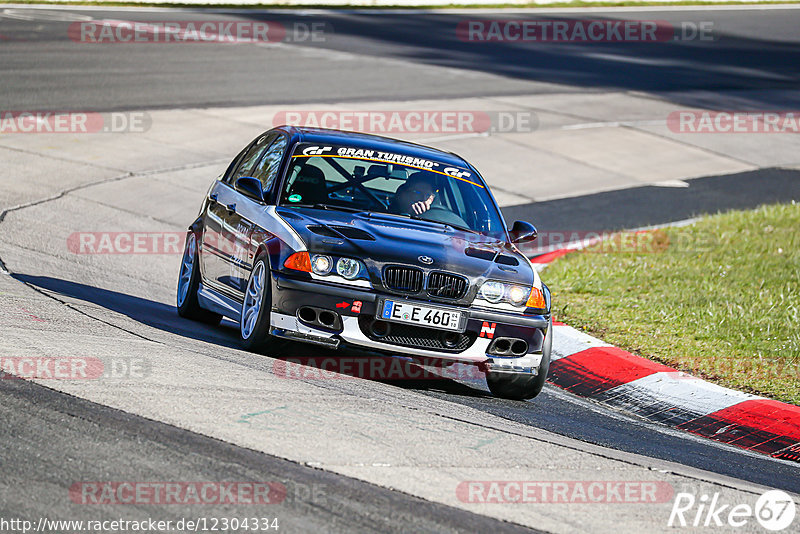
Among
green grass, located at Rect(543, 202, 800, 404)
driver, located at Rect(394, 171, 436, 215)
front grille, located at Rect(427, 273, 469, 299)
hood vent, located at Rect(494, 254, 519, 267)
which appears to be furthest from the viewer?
green grass, located at Rect(543, 202, 800, 404)

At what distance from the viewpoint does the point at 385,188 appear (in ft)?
27.5

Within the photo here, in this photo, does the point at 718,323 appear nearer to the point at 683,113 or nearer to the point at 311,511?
the point at 311,511

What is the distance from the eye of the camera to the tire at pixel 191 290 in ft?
29.8

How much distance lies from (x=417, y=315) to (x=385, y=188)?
1549 mm

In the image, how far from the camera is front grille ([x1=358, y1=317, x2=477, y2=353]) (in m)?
7.11

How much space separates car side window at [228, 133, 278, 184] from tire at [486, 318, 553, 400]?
9.08 feet

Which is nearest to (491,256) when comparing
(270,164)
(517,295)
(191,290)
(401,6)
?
(517,295)

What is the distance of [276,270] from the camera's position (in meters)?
7.28

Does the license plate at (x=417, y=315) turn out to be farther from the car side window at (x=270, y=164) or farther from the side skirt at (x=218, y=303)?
the car side window at (x=270, y=164)

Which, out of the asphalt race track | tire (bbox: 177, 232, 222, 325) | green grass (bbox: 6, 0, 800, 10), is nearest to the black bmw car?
tire (bbox: 177, 232, 222, 325)

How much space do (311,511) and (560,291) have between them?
6.84m

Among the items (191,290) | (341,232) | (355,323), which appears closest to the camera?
(355,323)

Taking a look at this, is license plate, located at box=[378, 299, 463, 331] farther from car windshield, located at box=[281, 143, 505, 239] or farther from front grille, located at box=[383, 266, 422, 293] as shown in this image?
car windshield, located at box=[281, 143, 505, 239]

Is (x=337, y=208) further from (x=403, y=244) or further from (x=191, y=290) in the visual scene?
(x=191, y=290)
